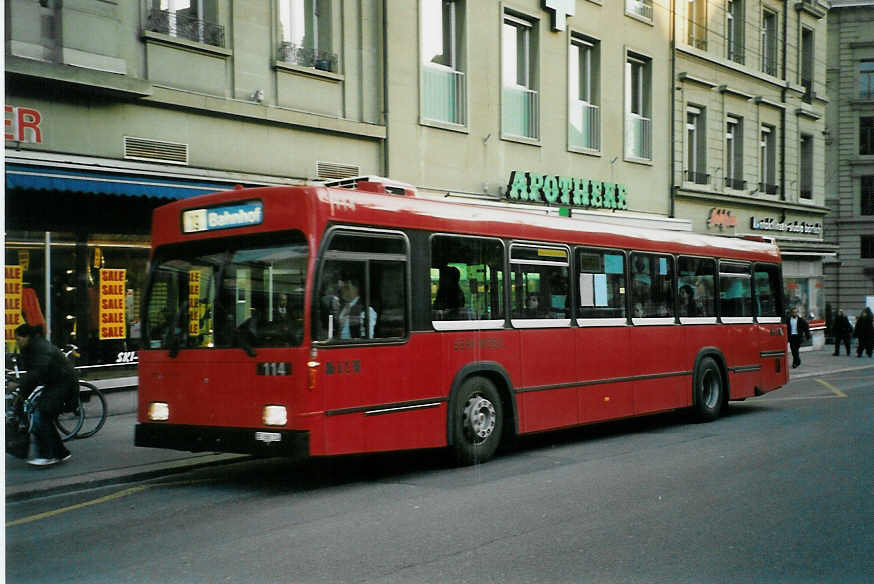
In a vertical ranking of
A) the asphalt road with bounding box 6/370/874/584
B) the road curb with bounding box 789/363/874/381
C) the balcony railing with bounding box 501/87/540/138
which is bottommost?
the road curb with bounding box 789/363/874/381

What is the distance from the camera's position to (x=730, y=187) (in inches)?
1230


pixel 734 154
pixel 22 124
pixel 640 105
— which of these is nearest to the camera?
pixel 22 124

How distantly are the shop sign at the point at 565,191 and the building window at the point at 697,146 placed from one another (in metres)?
4.85

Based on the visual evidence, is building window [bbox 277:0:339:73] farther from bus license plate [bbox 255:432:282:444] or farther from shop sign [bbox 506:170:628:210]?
bus license plate [bbox 255:432:282:444]

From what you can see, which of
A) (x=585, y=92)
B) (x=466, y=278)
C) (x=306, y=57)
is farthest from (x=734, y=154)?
(x=466, y=278)

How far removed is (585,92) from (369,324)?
16785 millimetres

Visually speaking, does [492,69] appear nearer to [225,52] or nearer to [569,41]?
[569,41]

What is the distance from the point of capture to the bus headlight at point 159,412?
30.4ft

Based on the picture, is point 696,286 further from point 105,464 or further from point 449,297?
point 105,464

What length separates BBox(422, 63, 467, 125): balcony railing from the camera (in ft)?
63.3

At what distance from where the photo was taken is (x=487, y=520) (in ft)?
24.0

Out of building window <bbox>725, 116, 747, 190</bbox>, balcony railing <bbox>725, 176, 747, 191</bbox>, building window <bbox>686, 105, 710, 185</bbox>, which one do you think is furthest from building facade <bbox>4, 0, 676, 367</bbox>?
building window <bbox>725, 116, 747, 190</bbox>

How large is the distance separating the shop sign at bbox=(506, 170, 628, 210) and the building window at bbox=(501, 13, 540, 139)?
1085mm

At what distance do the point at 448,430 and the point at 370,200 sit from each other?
2490 millimetres
